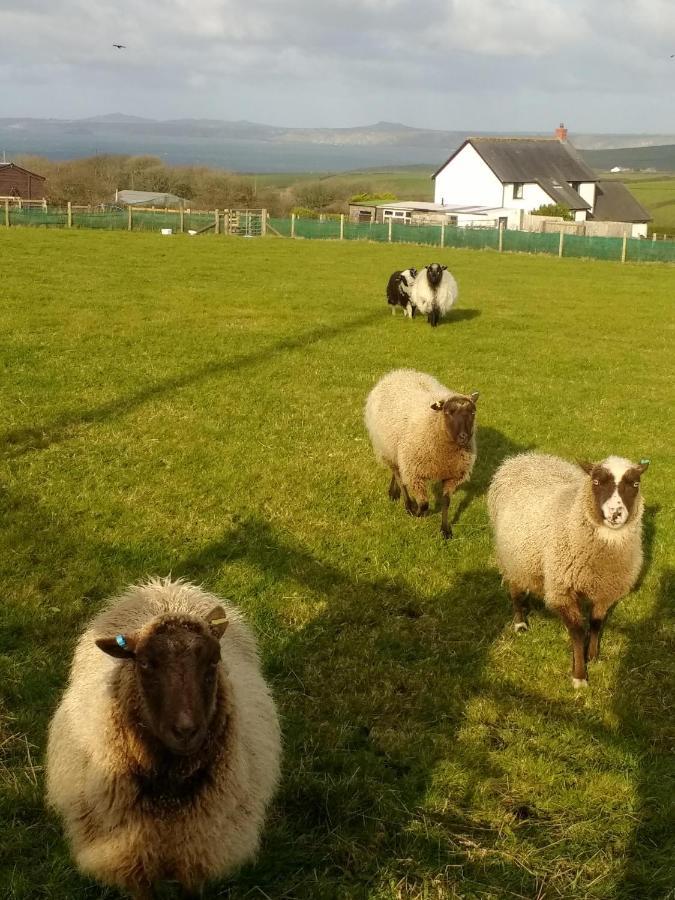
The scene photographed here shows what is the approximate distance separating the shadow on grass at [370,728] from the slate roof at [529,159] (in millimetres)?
63517

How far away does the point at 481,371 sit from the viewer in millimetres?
13273

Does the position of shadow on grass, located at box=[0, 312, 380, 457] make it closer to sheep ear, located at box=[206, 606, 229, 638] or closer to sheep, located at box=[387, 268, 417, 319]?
sheep, located at box=[387, 268, 417, 319]

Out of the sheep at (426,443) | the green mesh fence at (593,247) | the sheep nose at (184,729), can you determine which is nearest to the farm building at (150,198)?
the green mesh fence at (593,247)

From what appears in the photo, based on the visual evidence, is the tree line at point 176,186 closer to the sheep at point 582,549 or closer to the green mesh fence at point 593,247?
the green mesh fence at point 593,247

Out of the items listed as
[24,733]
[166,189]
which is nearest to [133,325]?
[24,733]

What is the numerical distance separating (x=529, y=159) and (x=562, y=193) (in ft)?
18.0

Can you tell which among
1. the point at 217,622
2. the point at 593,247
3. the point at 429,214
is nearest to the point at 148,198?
the point at 429,214

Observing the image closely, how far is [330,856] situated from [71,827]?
46.1 inches

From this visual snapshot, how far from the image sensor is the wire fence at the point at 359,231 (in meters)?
37.2

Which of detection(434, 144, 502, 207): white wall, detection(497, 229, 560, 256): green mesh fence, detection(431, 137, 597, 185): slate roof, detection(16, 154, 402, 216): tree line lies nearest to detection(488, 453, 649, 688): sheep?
detection(497, 229, 560, 256): green mesh fence

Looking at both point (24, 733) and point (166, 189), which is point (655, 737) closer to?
point (24, 733)

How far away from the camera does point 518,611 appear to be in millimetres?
5738

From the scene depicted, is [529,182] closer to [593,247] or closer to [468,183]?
[468,183]

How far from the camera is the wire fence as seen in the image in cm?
3719
